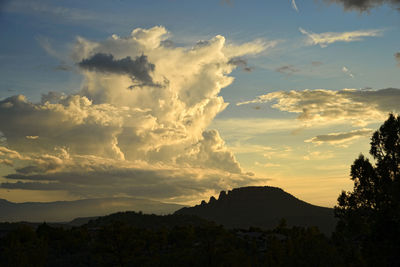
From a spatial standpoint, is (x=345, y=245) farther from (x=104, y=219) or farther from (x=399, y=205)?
(x=104, y=219)

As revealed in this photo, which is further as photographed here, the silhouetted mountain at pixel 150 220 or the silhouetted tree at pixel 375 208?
the silhouetted mountain at pixel 150 220

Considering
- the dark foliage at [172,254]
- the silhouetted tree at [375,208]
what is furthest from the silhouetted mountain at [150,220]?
the silhouetted tree at [375,208]

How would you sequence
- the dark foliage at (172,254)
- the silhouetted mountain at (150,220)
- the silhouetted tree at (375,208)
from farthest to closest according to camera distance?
1. the silhouetted mountain at (150,220)
2. the silhouetted tree at (375,208)
3. the dark foliage at (172,254)

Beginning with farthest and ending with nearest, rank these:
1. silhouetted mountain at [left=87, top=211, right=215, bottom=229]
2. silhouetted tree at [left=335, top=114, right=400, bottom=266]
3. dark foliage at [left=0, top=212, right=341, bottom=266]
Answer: silhouetted mountain at [left=87, top=211, right=215, bottom=229] < silhouetted tree at [left=335, top=114, right=400, bottom=266] < dark foliage at [left=0, top=212, right=341, bottom=266]

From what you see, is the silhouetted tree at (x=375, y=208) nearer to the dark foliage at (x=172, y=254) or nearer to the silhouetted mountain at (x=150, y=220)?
the dark foliage at (x=172, y=254)

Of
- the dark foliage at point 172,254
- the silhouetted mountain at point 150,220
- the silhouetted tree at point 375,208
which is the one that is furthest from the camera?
the silhouetted mountain at point 150,220

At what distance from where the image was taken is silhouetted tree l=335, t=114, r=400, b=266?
35.0 meters

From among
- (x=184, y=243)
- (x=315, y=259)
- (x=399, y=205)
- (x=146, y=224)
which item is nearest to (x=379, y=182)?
(x=399, y=205)

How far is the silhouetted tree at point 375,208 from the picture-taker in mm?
35031

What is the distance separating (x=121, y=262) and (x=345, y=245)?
25.5m

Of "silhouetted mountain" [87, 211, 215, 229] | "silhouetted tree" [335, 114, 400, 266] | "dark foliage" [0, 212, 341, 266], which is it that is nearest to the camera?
"dark foliage" [0, 212, 341, 266]

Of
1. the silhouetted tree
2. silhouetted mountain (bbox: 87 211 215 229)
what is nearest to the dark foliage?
the silhouetted tree

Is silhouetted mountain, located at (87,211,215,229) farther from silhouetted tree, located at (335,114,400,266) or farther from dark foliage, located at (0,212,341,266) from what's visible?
silhouetted tree, located at (335,114,400,266)

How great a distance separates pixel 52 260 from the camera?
2564 inches
